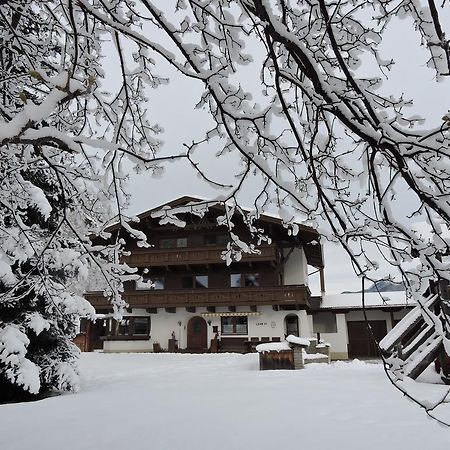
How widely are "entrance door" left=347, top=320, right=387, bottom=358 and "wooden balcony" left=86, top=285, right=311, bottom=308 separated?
3838mm

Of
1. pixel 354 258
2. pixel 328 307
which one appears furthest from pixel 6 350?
pixel 328 307

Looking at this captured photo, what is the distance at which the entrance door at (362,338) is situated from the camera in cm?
2516

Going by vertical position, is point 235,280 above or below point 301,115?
above

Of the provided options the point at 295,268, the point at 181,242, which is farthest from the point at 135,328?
the point at 295,268

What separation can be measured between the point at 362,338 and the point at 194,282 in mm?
10344

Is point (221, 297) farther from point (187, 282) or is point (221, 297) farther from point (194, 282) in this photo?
point (187, 282)

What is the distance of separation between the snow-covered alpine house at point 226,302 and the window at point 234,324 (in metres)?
0.06

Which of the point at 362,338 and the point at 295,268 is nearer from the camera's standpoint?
the point at 362,338

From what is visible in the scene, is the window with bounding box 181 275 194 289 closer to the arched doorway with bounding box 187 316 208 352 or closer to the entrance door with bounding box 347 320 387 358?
the arched doorway with bounding box 187 316 208 352

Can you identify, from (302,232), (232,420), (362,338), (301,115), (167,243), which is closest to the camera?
(301,115)

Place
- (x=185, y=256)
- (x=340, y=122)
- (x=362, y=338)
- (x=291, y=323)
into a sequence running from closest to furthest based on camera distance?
(x=340, y=122), (x=291, y=323), (x=185, y=256), (x=362, y=338)

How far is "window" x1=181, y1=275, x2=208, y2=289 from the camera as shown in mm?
26609

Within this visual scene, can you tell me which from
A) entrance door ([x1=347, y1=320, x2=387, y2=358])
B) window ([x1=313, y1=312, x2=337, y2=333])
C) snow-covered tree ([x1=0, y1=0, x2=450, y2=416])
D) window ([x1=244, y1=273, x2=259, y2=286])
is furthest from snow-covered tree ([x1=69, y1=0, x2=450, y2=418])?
window ([x1=313, y1=312, x2=337, y2=333])

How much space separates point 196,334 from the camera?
25922 millimetres
